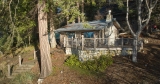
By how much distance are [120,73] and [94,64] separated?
9.87 feet

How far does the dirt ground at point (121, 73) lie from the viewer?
1316 centimetres

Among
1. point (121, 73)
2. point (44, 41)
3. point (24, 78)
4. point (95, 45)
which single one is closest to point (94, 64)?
point (95, 45)

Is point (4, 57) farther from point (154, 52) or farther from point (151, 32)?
point (151, 32)

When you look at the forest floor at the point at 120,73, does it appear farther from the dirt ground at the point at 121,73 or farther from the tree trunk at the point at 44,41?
the tree trunk at the point at 44,41

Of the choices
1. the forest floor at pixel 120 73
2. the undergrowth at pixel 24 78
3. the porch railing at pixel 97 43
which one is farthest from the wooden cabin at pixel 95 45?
the undergrowth at pixel 24 78

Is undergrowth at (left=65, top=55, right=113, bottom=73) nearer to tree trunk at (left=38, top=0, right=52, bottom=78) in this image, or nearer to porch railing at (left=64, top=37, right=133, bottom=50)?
porch railing at (left=64, top=37, right=133, bottom=50)

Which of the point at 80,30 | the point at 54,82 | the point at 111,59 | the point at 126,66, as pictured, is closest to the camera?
the point at 54,82

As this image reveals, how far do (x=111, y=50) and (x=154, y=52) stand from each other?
4.62 m

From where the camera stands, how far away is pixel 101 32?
22.4 metres

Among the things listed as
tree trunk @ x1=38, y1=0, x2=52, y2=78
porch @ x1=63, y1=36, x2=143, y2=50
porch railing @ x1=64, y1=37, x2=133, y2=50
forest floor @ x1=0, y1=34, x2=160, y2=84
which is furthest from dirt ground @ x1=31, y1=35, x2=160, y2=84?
porch railing @ x1=64, y1=37, x2=133, y2=50

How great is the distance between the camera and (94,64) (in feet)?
54.4

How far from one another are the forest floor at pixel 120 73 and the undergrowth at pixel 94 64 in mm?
493

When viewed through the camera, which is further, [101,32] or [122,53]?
[101,32]

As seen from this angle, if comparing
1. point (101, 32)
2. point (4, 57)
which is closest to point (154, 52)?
point (101, 32)
